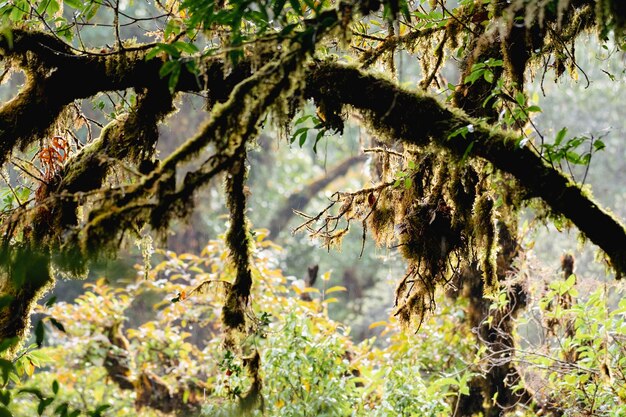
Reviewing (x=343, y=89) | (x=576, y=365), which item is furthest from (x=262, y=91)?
(x=576, y=365)

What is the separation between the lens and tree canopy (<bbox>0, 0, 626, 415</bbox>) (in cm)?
206

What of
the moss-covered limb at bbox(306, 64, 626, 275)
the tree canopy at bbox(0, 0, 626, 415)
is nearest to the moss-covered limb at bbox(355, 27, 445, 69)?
the tree canopy at bbox(0, 0, 626, 415)

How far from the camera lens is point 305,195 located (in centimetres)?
1691

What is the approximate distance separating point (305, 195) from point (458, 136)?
14.3 metres

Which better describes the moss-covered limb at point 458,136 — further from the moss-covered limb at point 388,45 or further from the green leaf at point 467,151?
the moss-covered limb at point 388,45

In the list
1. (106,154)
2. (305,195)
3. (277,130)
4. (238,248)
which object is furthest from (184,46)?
(305,195)

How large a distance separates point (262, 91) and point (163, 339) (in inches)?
247

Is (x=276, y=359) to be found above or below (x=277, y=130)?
above

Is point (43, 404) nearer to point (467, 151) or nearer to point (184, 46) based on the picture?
point (184, 46)

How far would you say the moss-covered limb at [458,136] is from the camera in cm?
250

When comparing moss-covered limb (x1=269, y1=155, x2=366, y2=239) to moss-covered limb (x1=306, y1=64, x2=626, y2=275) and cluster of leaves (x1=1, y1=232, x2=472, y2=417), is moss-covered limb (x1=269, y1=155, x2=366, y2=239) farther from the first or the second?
moss-covered limb (x1=306, y1=64, x2=626, y2=275)

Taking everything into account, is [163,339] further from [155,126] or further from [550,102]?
[550,102]

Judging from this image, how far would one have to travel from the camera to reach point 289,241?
18.2 meters

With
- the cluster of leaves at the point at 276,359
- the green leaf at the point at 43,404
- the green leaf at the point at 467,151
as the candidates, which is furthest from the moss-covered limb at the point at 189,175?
the green leaf at the point at 467,151
